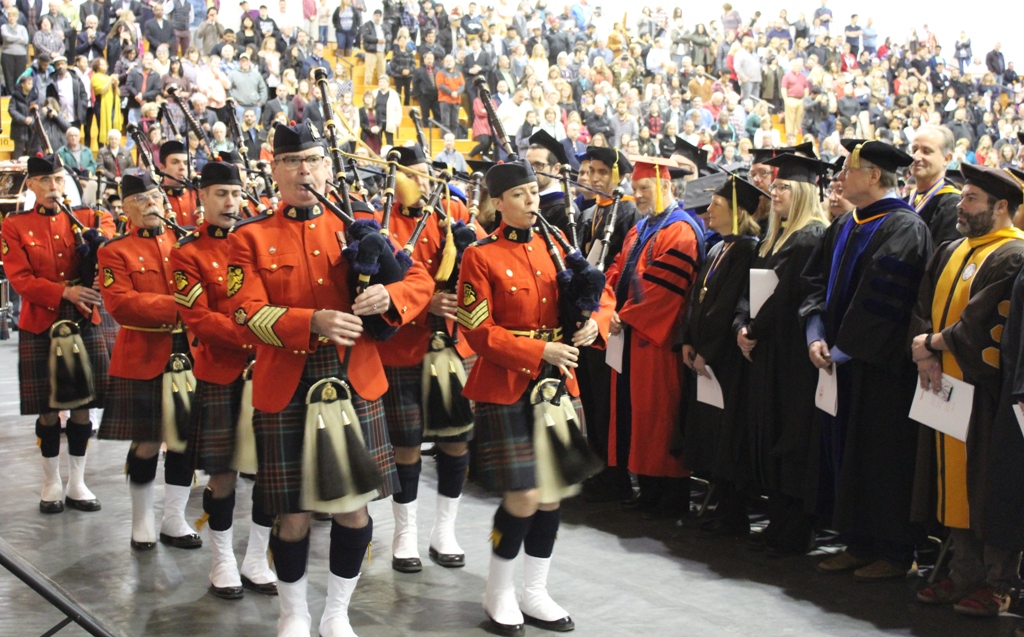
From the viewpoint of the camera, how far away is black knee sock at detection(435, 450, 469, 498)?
15.4ft

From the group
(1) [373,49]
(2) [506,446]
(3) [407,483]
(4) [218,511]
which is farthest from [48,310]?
(1) [373,49]

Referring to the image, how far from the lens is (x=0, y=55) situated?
13.4m

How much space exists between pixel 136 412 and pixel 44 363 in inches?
40.0

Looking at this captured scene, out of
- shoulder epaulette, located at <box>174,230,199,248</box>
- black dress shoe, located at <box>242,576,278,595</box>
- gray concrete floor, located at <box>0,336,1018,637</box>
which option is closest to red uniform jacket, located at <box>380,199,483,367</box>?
shoulder epaulette, located at <box>174,230,199,248</box>

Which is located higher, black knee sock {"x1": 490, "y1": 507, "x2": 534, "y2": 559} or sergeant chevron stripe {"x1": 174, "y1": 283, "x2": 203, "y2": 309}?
sergeant chevron stripe {"x1": 174, "y1": 283, "x2": 203, "y2": 309}

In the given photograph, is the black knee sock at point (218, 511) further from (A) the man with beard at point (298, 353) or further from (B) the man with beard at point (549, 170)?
(B) the man with beard at point (549, 170)

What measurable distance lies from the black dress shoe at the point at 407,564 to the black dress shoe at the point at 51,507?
205 centimetres

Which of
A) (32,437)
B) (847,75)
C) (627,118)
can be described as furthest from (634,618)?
(847,75)

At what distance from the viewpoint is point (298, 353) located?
3389 mm

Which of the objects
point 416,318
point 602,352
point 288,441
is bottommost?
point 602,352

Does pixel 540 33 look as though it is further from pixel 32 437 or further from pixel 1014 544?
pixel 1014 544

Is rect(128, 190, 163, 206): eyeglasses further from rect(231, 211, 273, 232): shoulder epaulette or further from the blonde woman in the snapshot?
the blonde woman

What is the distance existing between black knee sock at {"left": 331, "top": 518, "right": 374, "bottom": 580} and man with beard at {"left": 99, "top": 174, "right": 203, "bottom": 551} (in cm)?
157

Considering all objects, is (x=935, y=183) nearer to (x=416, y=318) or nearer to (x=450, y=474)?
(x=416, y=318)
